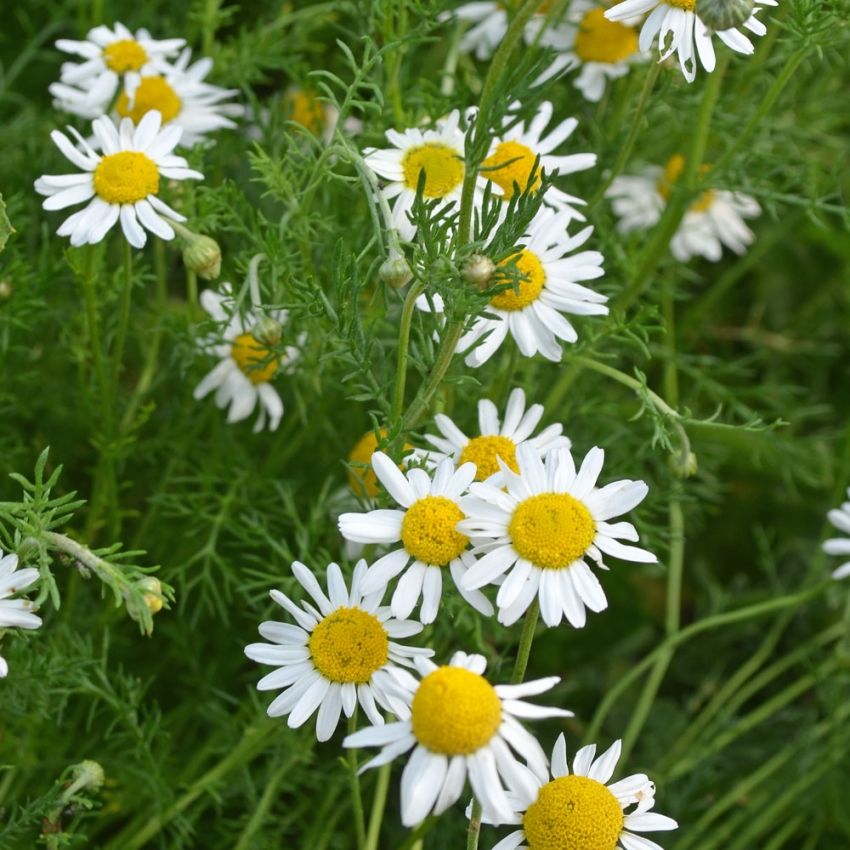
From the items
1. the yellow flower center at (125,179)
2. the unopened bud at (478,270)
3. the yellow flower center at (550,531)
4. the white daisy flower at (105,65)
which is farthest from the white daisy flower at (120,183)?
the yellow flower center at (550,531)

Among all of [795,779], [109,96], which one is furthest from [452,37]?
[795,779]

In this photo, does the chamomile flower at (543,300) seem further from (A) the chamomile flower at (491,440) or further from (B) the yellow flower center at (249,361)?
(B) the yellow flower center at (249,361)

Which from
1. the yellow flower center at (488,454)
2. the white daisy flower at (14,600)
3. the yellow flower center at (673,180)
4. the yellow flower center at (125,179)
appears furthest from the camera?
the yellow flower center at (673,180)

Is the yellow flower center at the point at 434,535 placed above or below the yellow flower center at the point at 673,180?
above

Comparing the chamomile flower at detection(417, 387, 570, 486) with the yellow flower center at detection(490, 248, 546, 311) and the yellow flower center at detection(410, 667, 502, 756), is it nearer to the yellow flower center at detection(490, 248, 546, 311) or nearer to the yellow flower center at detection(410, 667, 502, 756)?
the yellow flower center at detection(490, 248, 546, 311)

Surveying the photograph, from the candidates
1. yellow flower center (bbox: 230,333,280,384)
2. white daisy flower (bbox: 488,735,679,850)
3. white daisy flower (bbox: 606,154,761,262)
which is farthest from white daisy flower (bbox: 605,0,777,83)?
white daisy flower (bbox: 606,154,761,262)

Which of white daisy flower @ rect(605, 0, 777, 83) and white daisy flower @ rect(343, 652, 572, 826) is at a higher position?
white daisy flower @ rect(605, 0, 777, 83)

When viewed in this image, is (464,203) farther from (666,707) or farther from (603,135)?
(666,707)
